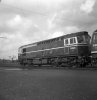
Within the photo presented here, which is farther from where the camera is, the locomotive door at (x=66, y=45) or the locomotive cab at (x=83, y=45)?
the locomotive door at (x=66, y=45)

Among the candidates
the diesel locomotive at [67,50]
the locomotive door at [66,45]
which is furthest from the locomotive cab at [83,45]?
the locomotive door at [66,45]

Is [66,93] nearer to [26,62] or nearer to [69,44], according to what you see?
[69,44]

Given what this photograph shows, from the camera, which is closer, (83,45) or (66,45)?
(83,45)

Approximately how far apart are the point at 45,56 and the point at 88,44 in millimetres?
8595

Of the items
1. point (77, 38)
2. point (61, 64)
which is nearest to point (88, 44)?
point (77, 38)

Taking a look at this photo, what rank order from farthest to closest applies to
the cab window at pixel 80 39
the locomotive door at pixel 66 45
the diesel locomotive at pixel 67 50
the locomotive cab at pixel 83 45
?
the locomotive door at pixel 66 45
the cab window at pixel 80 39
the locomotive cab at pixel 83 45
the diesel locomotive at pixel 67 50

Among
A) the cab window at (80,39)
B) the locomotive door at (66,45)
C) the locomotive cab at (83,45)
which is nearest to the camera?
the locomotive cab at (83,45)

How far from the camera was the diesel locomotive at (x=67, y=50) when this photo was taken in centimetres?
2120

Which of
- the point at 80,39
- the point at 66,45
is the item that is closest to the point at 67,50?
the point at 66,45

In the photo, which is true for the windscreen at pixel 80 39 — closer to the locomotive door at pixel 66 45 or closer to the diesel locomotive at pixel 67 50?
the diesel locomotive at pixel 67 50

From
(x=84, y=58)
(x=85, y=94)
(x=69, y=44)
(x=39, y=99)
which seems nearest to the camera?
(x=39, y=99)

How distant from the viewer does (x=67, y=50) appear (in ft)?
76.0

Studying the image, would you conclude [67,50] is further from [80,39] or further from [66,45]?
[80,39]

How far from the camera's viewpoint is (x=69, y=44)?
23000mm
